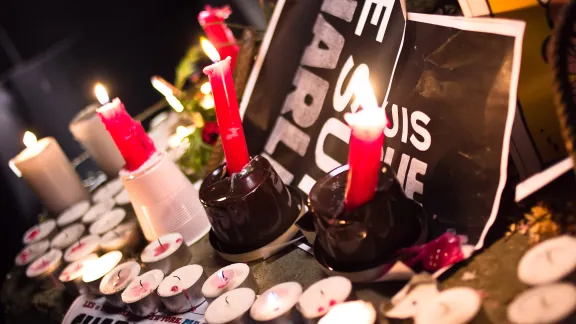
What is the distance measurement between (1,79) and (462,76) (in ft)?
8.20

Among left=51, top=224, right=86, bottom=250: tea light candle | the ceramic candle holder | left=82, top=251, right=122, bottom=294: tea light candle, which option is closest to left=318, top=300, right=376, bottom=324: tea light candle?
the ceramic candle holder

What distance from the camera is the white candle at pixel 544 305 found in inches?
21.0

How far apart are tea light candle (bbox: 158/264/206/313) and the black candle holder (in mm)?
273

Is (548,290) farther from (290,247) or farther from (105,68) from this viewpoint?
(105,68)

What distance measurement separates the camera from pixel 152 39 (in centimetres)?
306

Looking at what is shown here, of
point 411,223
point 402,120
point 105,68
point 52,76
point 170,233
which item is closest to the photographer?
point 411,223

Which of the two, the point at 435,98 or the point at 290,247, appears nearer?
the point at 435,98

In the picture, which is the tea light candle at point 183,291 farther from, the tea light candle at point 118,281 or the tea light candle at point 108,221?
the tea light candle at point 108,221

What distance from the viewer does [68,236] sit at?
136 cm

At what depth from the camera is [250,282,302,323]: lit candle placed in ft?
2.48

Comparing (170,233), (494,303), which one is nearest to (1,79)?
(170,233)

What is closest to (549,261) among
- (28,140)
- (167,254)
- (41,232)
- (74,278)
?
(167,254)

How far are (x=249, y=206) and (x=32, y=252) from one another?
2.74 ft

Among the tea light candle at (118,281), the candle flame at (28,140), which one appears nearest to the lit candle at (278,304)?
the tea light candle at (118,281)
